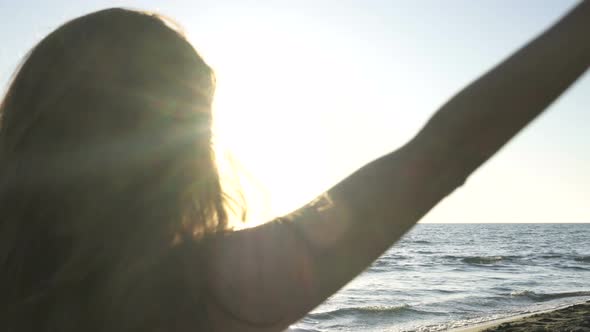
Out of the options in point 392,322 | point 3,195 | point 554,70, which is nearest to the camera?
point 554,70

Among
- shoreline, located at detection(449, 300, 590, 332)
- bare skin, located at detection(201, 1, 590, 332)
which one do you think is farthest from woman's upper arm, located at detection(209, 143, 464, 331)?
shoreline, located at detection(449, 300, 590, 332)

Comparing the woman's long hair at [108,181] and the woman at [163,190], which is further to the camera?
the woman's long hair at [108,181]

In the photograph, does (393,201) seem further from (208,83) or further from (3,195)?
(3,195)

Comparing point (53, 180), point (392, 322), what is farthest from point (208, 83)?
point (392, 322)

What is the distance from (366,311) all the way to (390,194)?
1480 cm

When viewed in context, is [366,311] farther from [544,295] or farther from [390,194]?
[390,194]

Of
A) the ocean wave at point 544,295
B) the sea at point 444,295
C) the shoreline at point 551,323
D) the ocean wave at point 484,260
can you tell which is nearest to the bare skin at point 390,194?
the sea at point 444,295

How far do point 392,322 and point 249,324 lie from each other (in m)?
13.6

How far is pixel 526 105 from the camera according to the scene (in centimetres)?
77

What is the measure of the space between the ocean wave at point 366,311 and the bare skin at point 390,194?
44.8 feet

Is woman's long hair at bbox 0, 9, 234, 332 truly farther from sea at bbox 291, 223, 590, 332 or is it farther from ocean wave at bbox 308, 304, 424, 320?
ocean wave at bbox 308, 304, 424, 320

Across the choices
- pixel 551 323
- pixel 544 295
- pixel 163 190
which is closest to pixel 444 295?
pixel 544 295

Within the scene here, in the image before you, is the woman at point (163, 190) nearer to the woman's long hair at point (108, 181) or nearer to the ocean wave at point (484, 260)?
the woman's long hair at point (108, 181)

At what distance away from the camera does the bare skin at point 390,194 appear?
2.55 ft
